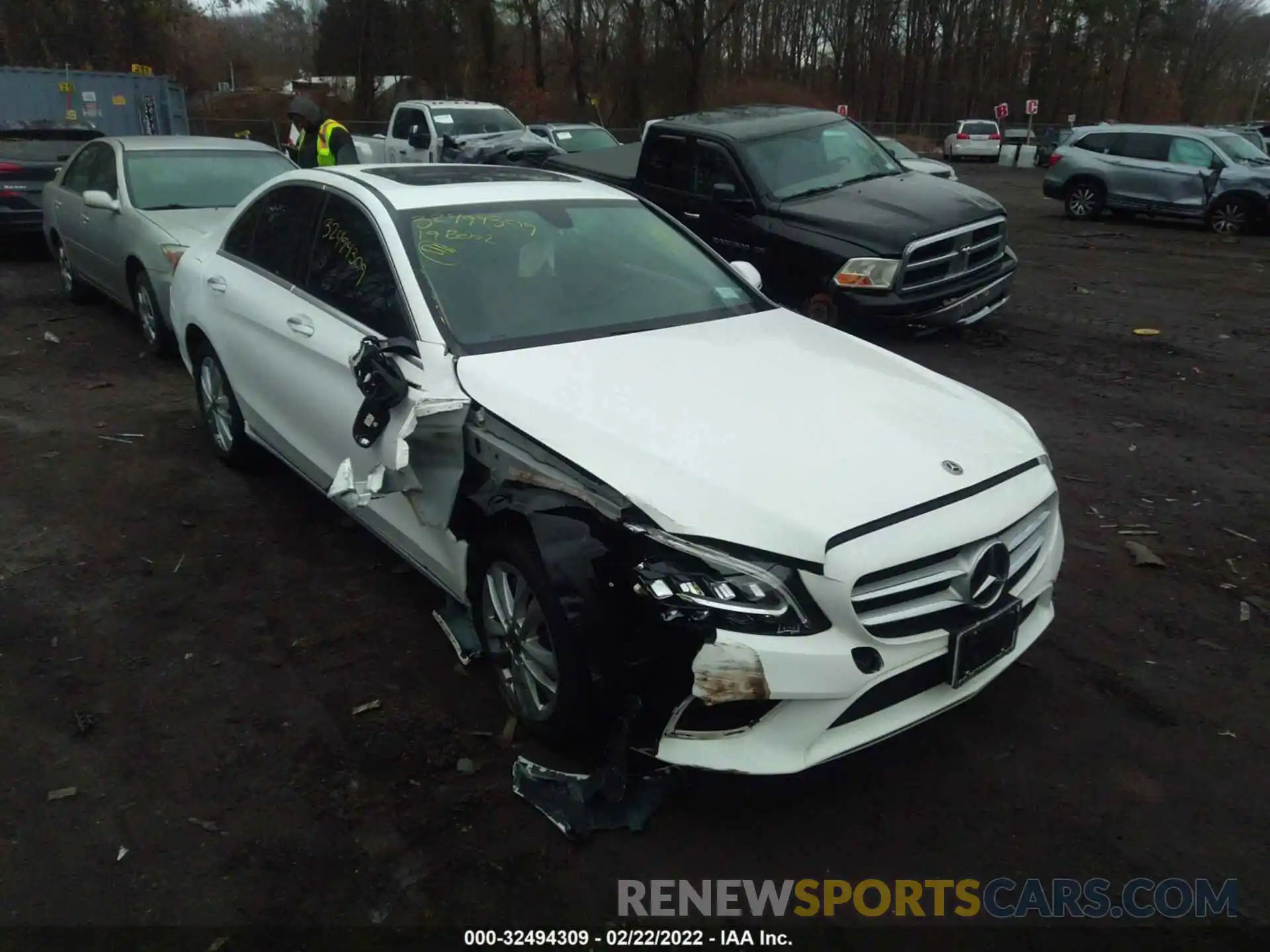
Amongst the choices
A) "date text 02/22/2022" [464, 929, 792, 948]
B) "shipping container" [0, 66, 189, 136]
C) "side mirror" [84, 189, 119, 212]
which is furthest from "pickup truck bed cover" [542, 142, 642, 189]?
"shipping container" [0, 66, 189, 136]

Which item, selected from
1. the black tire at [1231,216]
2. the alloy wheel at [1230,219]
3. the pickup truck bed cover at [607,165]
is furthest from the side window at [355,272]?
the alloy wheel at [1230,219]

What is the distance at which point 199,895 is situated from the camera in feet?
8.86

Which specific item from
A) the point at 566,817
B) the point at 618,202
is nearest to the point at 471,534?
the point at 566,817

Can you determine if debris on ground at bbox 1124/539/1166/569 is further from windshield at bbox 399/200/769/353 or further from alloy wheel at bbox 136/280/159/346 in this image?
alloy wheel at bbox 136/280/159/346

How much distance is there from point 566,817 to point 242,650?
1715mm

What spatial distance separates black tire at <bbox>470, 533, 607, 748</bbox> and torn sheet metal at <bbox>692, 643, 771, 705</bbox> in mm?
386

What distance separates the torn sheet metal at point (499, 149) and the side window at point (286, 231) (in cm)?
896

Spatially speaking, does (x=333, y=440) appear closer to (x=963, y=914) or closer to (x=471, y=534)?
(x=471, y=534)

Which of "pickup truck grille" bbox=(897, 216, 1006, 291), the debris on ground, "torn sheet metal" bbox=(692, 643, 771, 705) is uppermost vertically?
"pickup truck grille" bbox=(897, 216, 1006, 291)

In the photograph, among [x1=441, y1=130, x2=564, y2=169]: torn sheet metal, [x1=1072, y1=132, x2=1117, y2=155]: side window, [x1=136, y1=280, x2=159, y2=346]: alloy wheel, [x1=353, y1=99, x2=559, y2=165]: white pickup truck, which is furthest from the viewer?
[x1=1072, y1=132, x2=1117, y2=155]: side window

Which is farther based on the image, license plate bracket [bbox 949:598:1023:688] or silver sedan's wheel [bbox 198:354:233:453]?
silver sedan's wheel [bbox 198:354:233:453]

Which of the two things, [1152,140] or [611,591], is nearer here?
[611,591]

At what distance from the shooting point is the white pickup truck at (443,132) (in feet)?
49.2

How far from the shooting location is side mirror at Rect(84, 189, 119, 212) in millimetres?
7484
